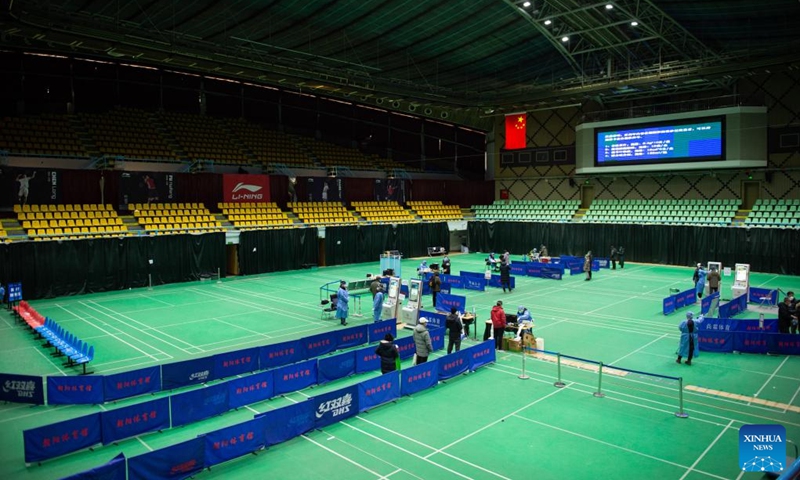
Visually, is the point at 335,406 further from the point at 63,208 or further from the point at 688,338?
the point at 63,208

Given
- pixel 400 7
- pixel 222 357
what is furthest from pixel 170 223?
pixel 222 357

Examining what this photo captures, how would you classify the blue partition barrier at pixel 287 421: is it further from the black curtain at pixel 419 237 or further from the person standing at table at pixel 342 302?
the black curtain at pixel 419 237

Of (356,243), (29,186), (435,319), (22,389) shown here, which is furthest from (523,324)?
(29,186)

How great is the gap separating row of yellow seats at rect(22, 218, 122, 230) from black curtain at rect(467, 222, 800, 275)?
93.2ft

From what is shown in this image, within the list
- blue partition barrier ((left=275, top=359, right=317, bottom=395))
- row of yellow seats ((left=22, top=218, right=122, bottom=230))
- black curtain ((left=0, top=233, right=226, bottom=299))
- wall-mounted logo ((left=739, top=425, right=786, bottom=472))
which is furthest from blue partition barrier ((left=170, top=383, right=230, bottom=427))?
row of yellow seats ((left=22, top=218, right=122, bottom=230))

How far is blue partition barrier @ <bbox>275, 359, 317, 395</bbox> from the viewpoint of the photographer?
13117mm

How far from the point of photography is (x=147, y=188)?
32156mm

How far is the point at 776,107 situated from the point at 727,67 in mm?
7307

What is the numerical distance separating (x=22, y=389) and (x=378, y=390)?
7949mm

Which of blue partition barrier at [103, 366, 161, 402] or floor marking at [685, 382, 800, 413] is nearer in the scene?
floor marking at [685, 382, 800, 413]

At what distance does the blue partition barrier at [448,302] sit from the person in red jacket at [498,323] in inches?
171

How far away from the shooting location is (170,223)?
31.4 metres

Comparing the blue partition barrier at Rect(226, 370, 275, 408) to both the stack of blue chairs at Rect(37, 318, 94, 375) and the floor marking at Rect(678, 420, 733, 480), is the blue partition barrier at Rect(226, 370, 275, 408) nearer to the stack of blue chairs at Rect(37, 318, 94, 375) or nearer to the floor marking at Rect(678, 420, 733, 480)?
the stack of blue chairs at Rect(37, 318, 94, 375)

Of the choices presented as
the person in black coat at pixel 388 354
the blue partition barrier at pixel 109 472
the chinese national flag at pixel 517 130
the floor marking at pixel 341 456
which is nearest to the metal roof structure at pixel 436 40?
the chinese national flag at pixel 517 130
